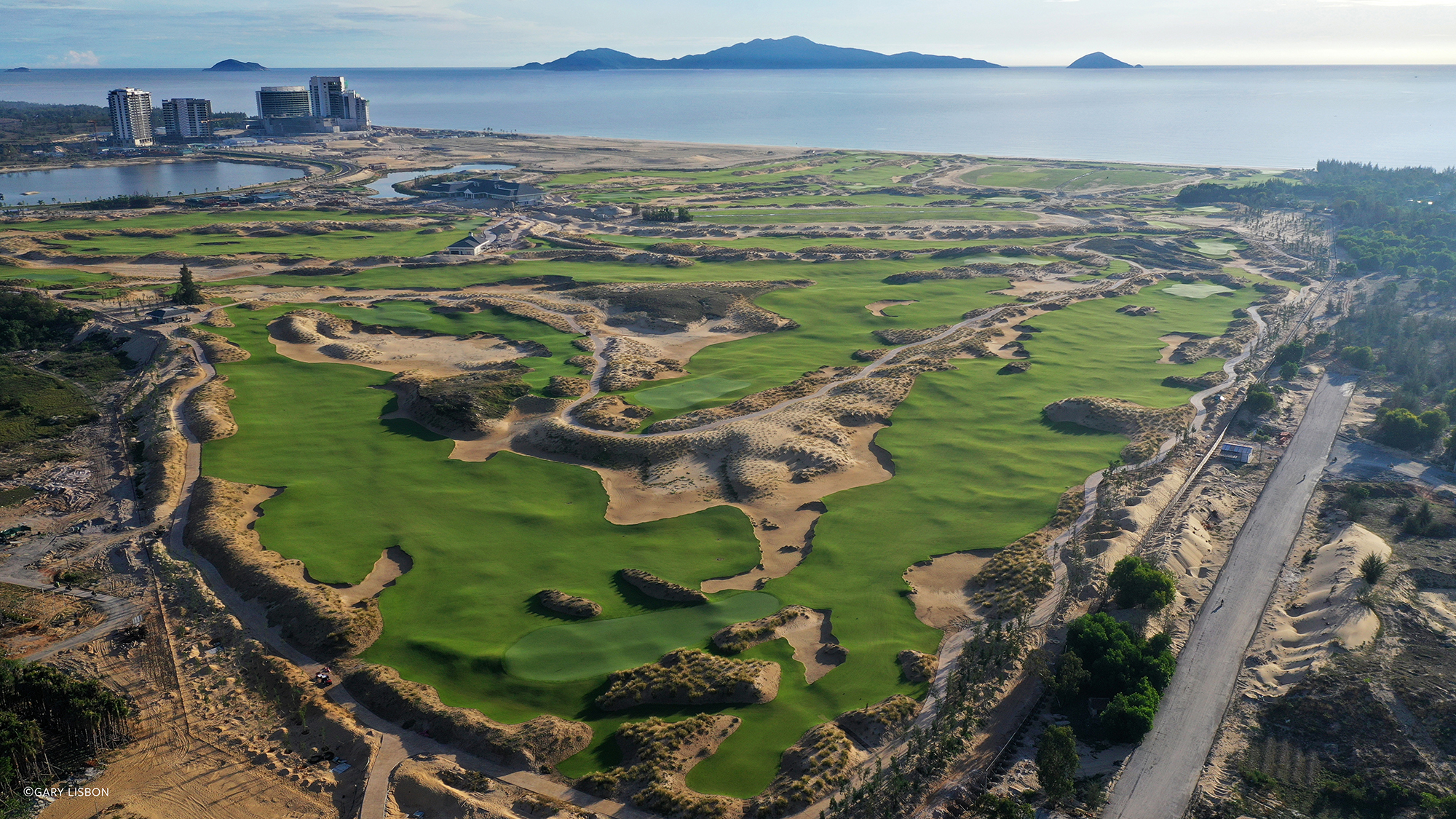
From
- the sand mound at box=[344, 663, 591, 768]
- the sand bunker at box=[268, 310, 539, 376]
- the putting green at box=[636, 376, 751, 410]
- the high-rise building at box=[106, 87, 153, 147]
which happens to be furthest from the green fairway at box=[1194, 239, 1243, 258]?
the high-rise building at box=[106, 87, 153, 147]

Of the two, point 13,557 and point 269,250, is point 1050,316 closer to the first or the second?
point 13,557

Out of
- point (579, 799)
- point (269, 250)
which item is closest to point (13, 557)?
point (579, 799)

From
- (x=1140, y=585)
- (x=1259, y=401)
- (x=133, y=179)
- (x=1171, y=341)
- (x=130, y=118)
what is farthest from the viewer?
(x=130, y=118)

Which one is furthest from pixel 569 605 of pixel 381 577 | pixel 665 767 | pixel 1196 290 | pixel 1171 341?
pixel 1196 290

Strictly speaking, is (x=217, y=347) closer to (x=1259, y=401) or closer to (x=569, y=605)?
(x=569, y=605)

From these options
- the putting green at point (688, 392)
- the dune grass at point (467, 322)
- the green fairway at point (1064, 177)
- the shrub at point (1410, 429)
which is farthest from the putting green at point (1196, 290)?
the green fairway at point (1064, 177)
